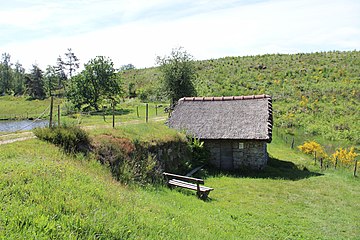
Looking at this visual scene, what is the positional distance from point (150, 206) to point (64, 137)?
410 centimetres

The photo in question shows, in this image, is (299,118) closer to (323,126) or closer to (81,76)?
(323,126)

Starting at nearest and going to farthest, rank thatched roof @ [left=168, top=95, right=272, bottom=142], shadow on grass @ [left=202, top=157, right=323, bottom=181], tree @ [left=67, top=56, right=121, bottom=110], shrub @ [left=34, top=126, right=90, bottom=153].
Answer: shrub @ [left=34, top=126, right=90, bottom=153] → shadow on grass @ [left=202, top=157, right=323, bottom=181] → thatched roof @ [left=168, top=95, right=272, bottom=142] → tree @ [left=67, top=56, right=121, bottom=110]

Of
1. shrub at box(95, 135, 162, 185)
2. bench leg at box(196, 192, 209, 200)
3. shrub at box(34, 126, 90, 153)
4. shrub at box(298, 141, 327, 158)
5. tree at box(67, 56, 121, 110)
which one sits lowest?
shrub at box(298, 141, 327, 158)

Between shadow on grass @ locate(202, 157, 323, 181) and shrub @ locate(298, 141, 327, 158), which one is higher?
shrub @ locate(298, 141, 327, 158)

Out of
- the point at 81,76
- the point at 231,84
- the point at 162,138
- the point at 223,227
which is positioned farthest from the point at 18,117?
the point at 223,227

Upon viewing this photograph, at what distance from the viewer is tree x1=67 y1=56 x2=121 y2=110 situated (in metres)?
38.1

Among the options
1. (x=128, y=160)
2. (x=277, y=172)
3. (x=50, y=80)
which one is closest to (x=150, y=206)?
(x=128, y=160)

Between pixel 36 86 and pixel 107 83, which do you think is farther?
pixel 36 86

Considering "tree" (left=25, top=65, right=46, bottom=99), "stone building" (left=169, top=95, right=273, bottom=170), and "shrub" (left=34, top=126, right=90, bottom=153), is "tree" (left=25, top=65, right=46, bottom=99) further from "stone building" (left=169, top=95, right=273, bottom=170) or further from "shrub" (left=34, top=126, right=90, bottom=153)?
"shrub" (left=34, top=126, right=90, bottom=153)

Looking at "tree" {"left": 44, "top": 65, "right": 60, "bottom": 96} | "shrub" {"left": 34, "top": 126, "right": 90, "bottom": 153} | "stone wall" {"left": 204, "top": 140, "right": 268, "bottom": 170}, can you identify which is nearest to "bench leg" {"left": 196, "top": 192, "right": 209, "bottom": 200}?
"shrub" {"left": 34, "top": 126, "right": 90, "bottom": 153}

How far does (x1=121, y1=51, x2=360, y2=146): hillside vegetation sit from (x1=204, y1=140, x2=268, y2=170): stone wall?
37.4ft

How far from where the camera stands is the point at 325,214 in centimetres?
1079

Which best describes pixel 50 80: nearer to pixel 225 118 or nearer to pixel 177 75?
pixel 177 75

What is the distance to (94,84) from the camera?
38562 mm
